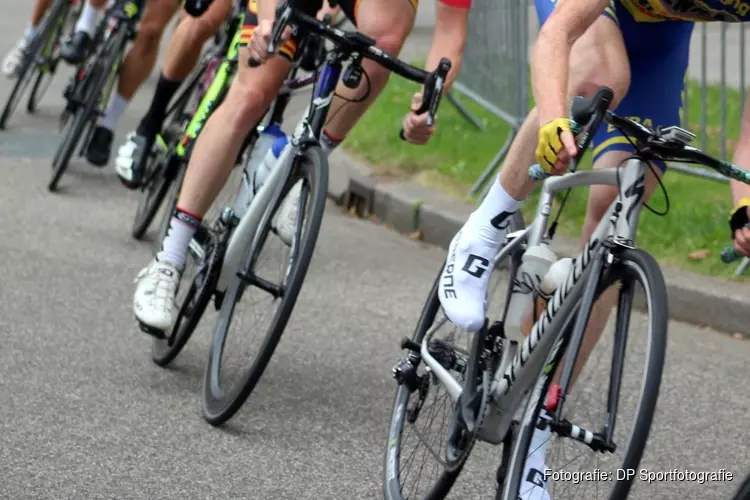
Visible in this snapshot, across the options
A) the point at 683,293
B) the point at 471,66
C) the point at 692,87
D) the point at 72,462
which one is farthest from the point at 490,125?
the point at 72,462

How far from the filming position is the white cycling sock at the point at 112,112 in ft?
26.4

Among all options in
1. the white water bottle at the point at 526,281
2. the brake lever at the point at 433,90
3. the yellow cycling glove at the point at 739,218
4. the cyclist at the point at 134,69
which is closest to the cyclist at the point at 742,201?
the yellow cycling glove at the point at 739,218

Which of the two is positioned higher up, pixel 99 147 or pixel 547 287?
pixel 547 287

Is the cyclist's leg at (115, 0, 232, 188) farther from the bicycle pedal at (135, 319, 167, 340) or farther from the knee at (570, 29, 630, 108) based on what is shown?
the knee at (570, 29, 630, 108)

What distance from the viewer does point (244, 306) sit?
468 centimetres

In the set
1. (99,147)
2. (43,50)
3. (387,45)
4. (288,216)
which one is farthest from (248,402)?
(43,50)

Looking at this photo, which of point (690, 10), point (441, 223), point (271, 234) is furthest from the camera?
point (441, 223)

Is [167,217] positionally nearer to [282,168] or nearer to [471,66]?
[282,168]

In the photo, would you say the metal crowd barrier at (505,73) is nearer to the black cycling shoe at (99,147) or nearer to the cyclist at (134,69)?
the cyclist at (134,69)

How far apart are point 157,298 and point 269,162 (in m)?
0.60

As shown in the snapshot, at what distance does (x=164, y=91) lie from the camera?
275 inches

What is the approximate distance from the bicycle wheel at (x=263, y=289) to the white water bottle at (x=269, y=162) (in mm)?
249

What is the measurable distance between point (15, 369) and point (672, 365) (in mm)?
2423

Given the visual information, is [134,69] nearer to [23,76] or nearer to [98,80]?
[98,80]
